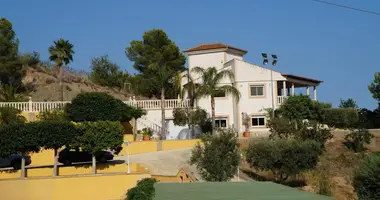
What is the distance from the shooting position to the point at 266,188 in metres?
16.7

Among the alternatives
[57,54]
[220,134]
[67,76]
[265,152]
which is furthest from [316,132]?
[67,76]

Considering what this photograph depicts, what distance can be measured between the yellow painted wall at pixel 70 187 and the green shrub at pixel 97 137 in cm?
236

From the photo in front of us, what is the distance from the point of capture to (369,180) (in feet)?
57.0

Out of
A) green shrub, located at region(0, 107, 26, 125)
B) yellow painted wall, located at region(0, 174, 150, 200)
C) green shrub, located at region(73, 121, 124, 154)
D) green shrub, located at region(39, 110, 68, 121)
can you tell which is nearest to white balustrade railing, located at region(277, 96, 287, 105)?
green shrub, located at region(39, 110, 68, 121)

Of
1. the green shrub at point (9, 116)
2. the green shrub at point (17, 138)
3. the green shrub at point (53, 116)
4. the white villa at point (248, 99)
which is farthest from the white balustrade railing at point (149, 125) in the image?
the green shrub at point (17, 138)

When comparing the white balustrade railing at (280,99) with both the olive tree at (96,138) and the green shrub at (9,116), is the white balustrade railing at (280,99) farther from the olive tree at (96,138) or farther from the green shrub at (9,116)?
the green shrub at (9,116)

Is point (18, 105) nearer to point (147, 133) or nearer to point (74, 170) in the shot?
point (147, 133)

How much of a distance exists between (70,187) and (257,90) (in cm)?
2322

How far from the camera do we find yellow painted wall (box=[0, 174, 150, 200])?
2564 centimetres

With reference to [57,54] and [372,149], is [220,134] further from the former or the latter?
[57,54]

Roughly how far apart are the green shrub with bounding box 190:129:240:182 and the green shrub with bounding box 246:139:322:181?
3.38 meters

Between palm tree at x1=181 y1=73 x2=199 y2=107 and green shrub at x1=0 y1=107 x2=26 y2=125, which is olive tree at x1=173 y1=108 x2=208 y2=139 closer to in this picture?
palm tree at x1=181 y1=73 x2=199 y2=107

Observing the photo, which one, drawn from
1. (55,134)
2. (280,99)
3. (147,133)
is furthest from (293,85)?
(55,134)

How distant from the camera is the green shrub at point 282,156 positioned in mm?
27750
